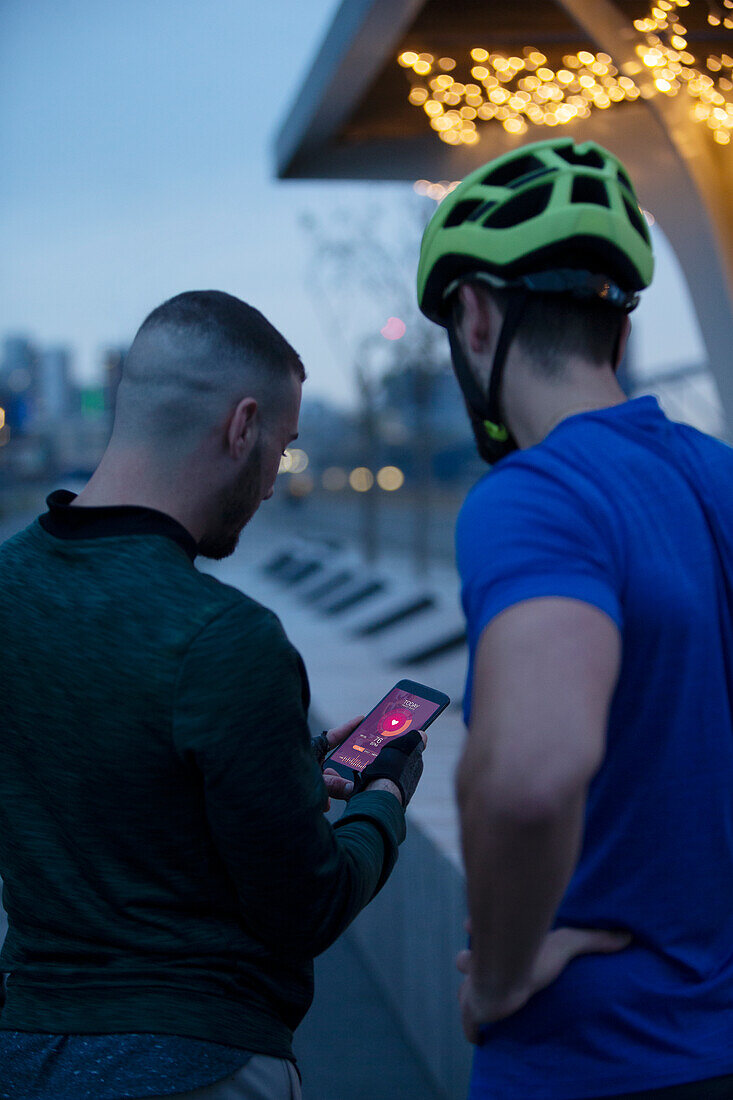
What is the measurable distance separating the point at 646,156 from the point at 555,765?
6.28 m

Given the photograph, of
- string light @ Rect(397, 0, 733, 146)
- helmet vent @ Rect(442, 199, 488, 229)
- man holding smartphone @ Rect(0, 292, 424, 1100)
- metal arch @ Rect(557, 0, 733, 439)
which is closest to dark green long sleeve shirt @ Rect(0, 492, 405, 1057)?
man holding smartphone @ Rect(0, 292, 424, 1100)

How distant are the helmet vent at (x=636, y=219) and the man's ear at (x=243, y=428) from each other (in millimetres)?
578

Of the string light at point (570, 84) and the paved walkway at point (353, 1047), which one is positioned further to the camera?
the string light at point (570, 84)

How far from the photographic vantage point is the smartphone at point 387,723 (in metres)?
1.87

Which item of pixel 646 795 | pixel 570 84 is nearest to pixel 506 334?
pixel 646 795

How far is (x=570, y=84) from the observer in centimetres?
630

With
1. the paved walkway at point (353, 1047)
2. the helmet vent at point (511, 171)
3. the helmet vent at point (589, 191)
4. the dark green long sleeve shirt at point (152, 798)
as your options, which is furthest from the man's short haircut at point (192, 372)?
the paved walkway at point (353, 1047)

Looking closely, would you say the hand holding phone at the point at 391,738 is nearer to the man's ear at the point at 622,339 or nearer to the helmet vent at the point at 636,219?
the man's ear at the point at 622,339

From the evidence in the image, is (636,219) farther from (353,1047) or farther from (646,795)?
(353,1047)

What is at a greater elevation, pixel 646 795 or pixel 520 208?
pixel 520 208

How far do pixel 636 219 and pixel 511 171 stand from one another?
6.8 inches

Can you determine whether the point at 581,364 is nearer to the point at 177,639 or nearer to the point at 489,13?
the point at 177,639

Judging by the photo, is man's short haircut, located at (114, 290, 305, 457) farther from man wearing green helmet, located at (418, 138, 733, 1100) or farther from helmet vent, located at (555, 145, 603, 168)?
helmet vent, located at (555, 145, 603, 168)

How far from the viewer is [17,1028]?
1385mm
